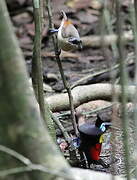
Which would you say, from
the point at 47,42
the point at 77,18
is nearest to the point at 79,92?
the point at 47,42

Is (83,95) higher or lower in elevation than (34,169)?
lower

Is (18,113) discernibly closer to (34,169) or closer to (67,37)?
(34,169)

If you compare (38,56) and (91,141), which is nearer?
(38,56)

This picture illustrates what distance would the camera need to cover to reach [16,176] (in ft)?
6.48

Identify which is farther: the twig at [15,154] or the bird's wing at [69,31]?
the bird's wing at [69,31]

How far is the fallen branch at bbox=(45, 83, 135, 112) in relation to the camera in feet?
14.6

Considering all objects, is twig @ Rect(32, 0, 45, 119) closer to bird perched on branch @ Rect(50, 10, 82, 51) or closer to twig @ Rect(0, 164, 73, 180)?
bird perched on branch @ Rect(50, 10, 82, 51)

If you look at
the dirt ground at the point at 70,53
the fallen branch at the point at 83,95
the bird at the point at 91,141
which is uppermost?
the bird at the point at 91,141

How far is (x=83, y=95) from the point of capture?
4543mm

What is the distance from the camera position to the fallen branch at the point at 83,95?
175 inches

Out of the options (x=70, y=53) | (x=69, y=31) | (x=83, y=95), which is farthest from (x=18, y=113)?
(x=70, y=53)

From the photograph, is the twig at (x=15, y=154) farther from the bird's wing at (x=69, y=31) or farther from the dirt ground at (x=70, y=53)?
the dirt ground at (x=70, y=53)

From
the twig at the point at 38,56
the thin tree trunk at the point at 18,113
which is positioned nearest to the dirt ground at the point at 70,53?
the twig at the point at 38,56

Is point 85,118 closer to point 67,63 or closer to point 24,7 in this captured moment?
point 67,63
